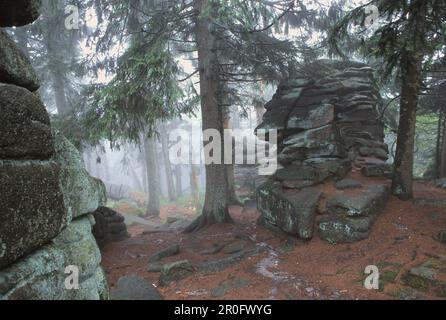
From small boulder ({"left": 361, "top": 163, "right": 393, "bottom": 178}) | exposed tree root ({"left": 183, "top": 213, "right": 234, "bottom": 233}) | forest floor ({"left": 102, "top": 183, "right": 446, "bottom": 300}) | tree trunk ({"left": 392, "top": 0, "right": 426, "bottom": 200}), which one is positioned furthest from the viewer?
exposed tree root ({"left": 183, "top": 213, "right": 234, "bottom": 233})

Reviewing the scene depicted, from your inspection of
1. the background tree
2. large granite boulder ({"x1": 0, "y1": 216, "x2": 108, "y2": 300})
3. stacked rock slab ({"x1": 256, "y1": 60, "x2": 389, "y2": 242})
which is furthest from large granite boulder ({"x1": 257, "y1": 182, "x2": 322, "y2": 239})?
large granite boulder ({"x1": 0, "y1": 216, "x2": 108, "y2": 300})

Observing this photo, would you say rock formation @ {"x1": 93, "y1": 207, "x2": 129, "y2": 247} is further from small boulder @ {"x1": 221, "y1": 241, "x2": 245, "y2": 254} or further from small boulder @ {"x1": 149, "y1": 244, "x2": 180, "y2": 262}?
small boulder @ {"x1": 221, "y1": 241, "x2": 245, "y2": 254}

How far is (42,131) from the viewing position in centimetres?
315

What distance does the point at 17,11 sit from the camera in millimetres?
3174

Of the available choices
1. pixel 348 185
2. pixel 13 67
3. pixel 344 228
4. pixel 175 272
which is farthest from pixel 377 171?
pixel 13 67

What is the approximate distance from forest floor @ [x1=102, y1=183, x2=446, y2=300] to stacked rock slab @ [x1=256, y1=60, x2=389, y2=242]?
59cm

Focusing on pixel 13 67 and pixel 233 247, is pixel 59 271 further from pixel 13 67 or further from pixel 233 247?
pixel 233 247

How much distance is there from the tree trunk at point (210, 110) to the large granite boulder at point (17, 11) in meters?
8.52

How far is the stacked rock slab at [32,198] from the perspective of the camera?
2.61 m

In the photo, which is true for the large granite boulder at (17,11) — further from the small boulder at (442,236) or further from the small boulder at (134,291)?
the small boulder at (442,236)

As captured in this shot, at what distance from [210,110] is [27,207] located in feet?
31.2

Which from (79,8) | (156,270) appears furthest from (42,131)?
(79,8)

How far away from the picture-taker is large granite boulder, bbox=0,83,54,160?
266 cm
